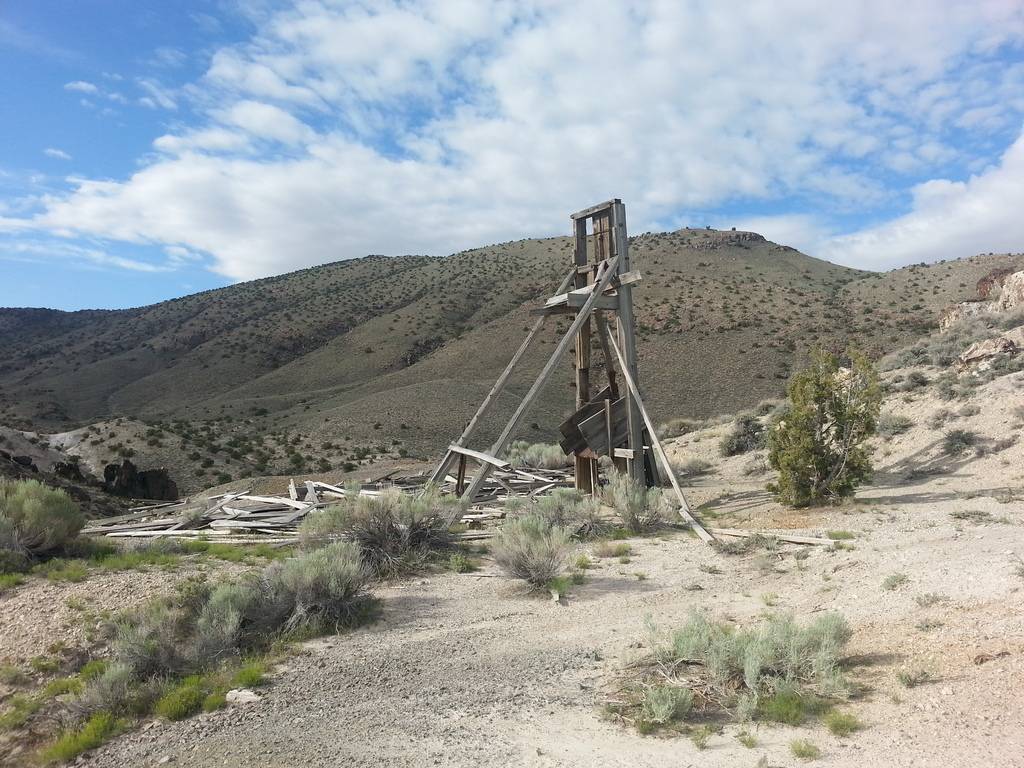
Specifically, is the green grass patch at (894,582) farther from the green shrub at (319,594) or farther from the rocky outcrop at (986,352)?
the rocky outcrop at (986,352)

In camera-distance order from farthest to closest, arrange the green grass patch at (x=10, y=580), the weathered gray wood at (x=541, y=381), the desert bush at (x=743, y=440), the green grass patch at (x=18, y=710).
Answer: the desert bush at (x=743, y=440), the weathered gray wood at (x=541, y=381), the green grass patch at (x=10, y=580), the green grass patch at (x=18, y=710)

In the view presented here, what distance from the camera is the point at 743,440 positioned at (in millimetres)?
16781

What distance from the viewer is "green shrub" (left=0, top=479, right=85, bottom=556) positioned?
24.1ft

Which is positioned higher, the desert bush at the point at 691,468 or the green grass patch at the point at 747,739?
the desert bush at the point at 691,468

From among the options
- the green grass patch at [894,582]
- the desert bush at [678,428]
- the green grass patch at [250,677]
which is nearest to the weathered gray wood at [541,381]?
the green grass patch at [250,677]

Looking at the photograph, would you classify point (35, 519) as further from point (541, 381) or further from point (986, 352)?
point (986, 352)

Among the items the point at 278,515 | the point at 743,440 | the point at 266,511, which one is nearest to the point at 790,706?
the point at 278,515

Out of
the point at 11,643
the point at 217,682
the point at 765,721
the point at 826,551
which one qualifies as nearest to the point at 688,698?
the point at 765,721

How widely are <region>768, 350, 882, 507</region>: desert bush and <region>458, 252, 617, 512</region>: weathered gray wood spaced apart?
380 cm

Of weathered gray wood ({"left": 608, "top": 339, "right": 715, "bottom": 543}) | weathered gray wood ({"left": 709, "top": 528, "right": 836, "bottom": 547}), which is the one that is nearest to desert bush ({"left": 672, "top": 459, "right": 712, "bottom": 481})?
weathered gray wood ({"left": 608, "top": 339, "right": 715, "bottom": 543})

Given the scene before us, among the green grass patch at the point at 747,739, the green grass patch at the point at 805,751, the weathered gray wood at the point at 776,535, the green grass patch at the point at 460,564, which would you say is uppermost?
the weathered gray wood at the point at 776,535

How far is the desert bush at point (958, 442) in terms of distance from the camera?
39.7ft

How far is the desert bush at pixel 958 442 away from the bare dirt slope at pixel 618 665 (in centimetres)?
404

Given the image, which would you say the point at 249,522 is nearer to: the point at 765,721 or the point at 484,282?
the point at 765,721
